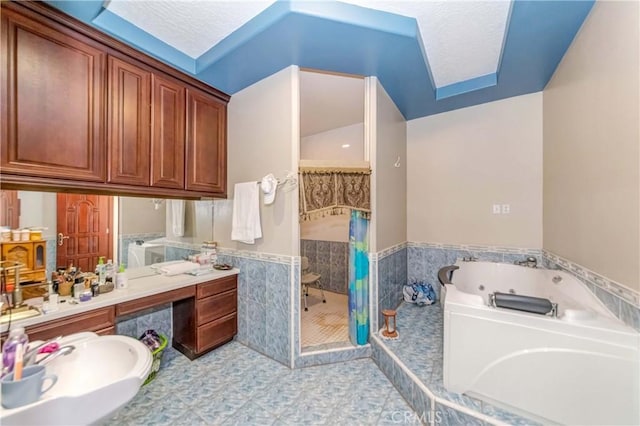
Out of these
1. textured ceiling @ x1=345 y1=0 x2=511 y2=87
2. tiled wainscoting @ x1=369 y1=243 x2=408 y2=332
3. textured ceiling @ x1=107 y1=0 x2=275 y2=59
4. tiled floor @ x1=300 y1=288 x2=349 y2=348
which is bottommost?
tiled floor @ x1=300 y1=288 x2=349 y2=348

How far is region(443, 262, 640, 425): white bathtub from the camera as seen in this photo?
1.26 meters

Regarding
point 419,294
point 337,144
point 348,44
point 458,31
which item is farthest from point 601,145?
point 337,144

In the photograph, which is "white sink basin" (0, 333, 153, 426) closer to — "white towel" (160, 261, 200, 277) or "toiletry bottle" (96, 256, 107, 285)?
"toiletry bottle" (96, 256, 107, 285)

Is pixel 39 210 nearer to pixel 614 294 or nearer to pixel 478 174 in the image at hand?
pixel 614 294

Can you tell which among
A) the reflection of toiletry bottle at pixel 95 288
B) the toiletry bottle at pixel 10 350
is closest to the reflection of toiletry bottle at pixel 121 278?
the reflection of toiletry bottle at pixel 95 288

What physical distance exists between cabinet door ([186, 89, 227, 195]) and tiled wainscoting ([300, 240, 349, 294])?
2.00 m

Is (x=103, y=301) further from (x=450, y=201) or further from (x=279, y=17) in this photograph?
(x=450, y=201)

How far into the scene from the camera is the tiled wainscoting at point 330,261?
396 centimetres

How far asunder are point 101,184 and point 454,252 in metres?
3.54

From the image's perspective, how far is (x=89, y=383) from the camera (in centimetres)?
110

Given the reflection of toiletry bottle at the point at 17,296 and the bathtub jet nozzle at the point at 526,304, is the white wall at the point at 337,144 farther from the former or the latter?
the reflection of toiletry bottle at the point at 17,296

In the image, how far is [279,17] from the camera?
1.62 meters

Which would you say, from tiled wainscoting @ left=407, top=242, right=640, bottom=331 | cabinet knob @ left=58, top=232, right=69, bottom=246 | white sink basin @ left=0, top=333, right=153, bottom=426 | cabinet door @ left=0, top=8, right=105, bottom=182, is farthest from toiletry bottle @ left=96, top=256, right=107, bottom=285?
tiled wainscoting @ left=407, top=242, right=640, bottom=331

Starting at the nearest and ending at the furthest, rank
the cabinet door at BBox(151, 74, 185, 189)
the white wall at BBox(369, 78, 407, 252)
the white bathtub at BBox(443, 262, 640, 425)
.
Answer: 1. the white bathtub at BBox(443, 262, 640, 425)
2. the cabinet door at BBox(151, 74, 185, 189)
3. the white wall at BBox(369, 78, 407, 252)
